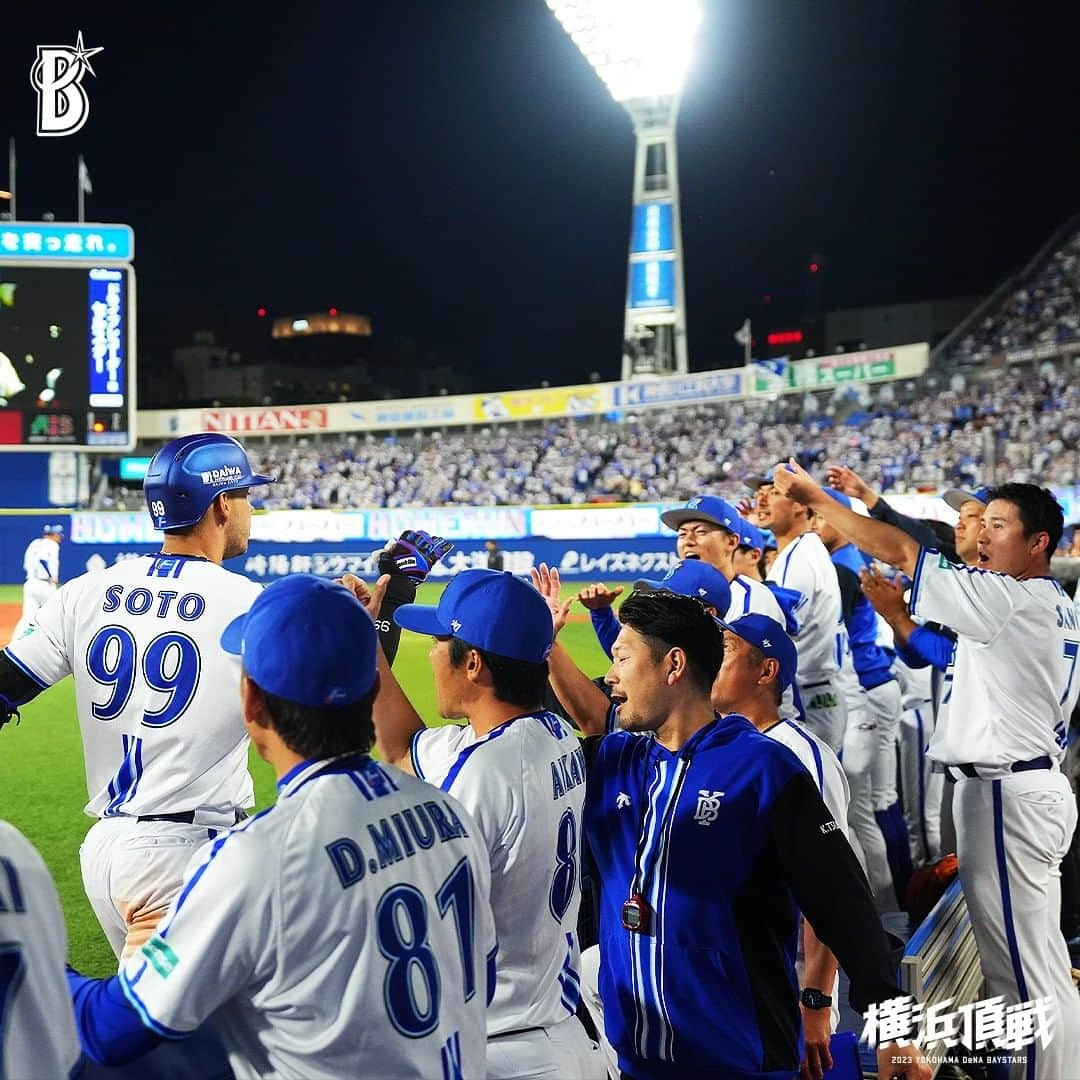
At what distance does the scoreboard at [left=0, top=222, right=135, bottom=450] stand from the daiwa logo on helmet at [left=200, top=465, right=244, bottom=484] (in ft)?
64.4

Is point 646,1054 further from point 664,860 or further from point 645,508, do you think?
point 645,508

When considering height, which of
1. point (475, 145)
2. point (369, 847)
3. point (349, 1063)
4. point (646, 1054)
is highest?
point (475, 145)

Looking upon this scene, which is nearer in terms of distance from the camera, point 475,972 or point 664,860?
point 475,972

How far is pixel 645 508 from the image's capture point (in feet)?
102

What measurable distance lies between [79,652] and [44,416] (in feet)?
68.8

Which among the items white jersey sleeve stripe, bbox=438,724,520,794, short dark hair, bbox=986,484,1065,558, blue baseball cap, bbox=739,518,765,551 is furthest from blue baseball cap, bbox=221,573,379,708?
blue baseball cap, bbox=739,518,765,551

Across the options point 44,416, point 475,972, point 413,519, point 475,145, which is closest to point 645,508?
point 413,519

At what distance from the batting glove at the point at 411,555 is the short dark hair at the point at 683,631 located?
1.17m

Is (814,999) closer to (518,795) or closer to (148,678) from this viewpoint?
(518,795)

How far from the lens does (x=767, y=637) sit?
147 inches

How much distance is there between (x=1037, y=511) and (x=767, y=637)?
53.9 inches

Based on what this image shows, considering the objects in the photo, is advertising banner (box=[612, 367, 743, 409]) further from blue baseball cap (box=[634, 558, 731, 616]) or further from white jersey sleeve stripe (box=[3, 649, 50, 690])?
white jersey sleeve stripe (box=[3, 649, 50, 690])

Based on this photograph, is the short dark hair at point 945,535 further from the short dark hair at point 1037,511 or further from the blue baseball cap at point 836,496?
the short dark hair at point 1037,511

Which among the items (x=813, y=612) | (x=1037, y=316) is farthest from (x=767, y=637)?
(x=1037, y=316)
